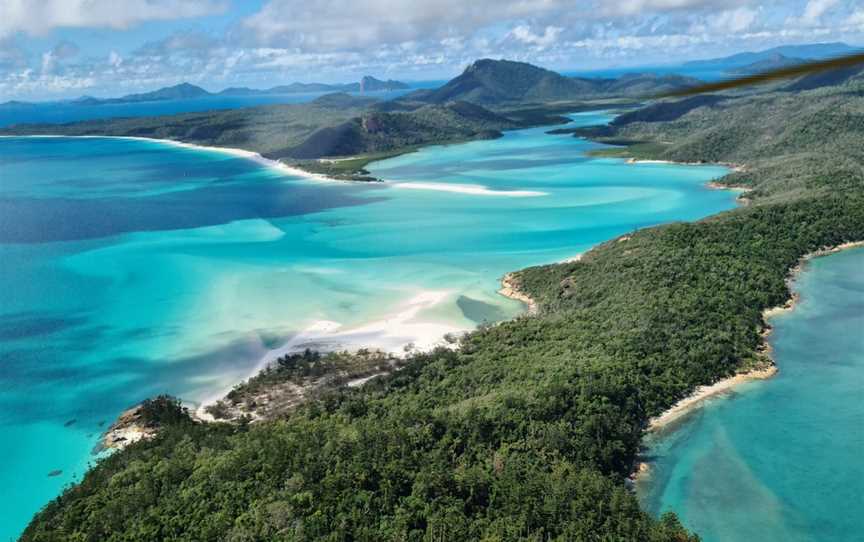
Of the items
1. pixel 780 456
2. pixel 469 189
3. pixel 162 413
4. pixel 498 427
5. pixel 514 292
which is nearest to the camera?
pixel 498 427

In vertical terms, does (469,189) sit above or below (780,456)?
above

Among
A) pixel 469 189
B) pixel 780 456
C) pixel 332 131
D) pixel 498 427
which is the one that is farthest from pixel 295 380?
pixel 332 131

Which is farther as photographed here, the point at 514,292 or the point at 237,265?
the point at 237,265

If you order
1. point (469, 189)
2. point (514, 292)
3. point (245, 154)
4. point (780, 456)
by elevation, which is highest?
point (245, 154)

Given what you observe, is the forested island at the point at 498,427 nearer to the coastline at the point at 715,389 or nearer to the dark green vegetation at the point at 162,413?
the dark green vegetation at the point at 162,413

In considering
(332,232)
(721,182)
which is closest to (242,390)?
(332,232)

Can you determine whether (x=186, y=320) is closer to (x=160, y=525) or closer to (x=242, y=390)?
(x=242, y=390)

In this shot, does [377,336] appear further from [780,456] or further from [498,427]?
[780,456]

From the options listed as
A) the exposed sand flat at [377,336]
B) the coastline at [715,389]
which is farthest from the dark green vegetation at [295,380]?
the coastline at [715,389]
